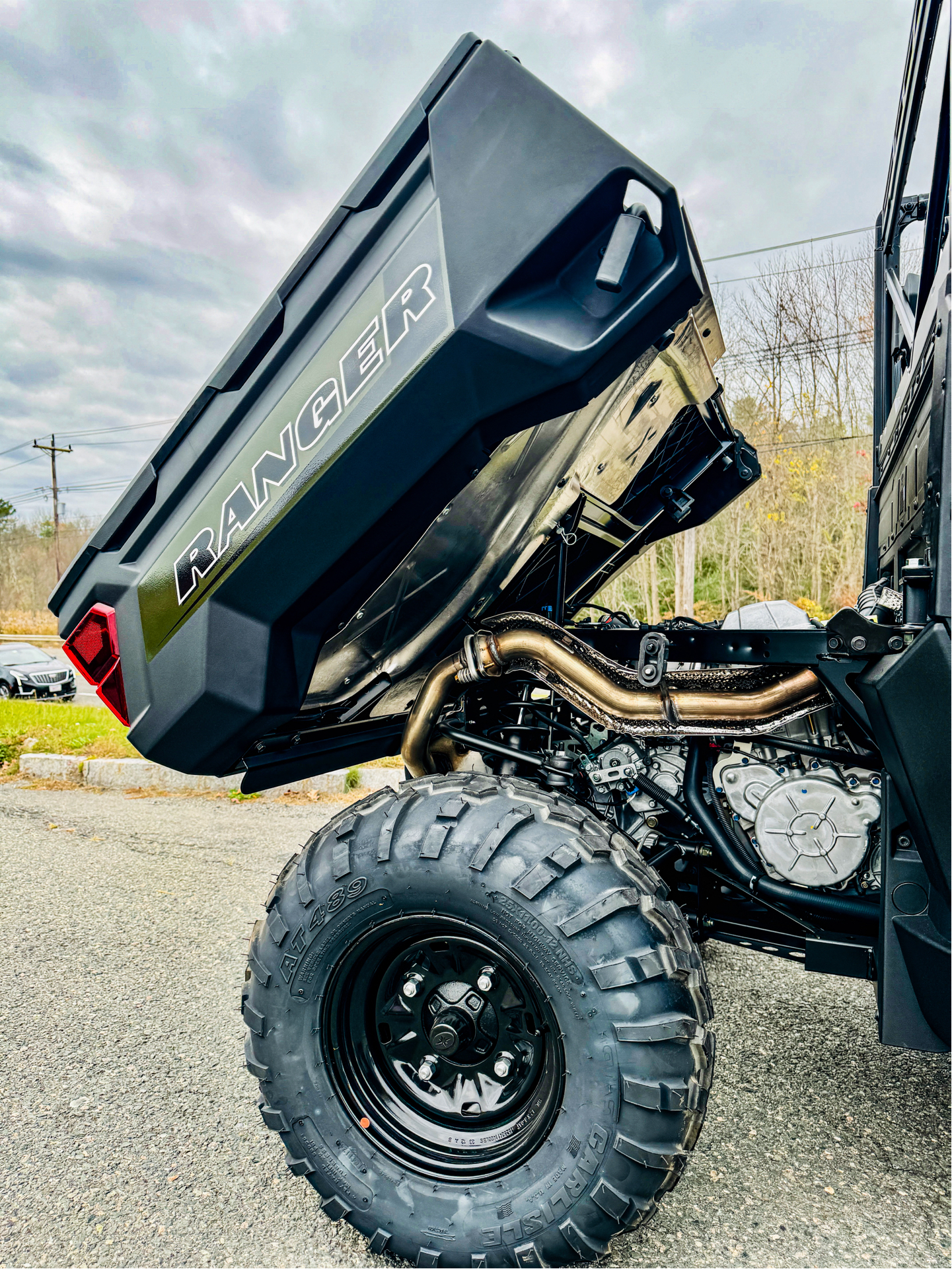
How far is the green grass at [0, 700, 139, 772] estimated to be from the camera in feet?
22.7

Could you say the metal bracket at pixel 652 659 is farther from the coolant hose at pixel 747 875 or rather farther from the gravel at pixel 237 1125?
the gravel at pixel 237 1125

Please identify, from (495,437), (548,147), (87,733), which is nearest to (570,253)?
(548,147)

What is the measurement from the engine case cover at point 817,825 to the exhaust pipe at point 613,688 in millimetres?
231

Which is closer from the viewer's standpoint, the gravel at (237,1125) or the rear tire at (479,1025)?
the rear tire at (479,1025)

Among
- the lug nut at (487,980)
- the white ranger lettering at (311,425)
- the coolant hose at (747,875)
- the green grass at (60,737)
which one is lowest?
the green grass at (60,737)

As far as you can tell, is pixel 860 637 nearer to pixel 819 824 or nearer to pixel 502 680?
pixel 819 824

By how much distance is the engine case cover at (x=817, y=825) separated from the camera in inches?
80.0

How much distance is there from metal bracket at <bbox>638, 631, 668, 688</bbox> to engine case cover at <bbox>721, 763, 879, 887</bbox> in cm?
45

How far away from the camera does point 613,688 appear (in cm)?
205

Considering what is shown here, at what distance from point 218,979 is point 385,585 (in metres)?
1.93

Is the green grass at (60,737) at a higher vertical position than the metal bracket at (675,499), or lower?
lower

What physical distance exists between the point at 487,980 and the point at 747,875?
28.4 inches

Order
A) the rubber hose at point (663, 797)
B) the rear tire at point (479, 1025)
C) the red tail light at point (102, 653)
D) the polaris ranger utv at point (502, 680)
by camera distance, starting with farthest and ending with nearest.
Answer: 1. the rubber hose at point (663, 797)
2. the red tail light at point (102, 653)
3. the rear tire at point (479, 1025)
4. the polaris ranger utv at point (502, 680)

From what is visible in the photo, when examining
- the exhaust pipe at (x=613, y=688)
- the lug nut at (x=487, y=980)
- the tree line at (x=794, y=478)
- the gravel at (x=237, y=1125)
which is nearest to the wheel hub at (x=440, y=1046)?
the lug nut at (x=487, y=980)
